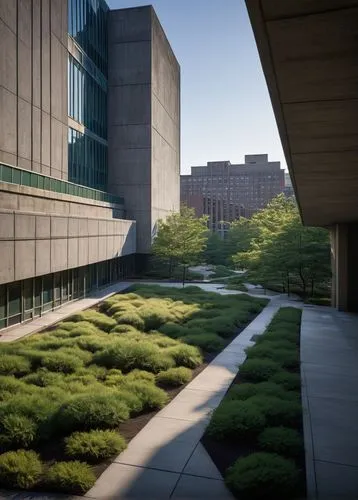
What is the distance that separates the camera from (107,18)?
43.2 meters

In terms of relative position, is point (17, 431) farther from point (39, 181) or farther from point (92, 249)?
point (92, 249)

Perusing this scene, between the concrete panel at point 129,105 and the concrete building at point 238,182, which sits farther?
the concrete building at point 238,182

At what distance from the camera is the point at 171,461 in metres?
7.48

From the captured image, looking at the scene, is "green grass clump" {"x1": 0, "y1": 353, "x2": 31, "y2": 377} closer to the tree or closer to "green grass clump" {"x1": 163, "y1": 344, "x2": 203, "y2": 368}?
"green grass clump" {"x1": 163, "y1": 344, "x2": 203, "y2": 368}

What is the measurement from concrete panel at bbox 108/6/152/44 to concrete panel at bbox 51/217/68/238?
28072 millimetres

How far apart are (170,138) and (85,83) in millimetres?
17264

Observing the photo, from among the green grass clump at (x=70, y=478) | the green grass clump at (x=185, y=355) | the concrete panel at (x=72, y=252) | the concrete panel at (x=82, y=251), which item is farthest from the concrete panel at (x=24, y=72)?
the green grass clump at (x=70, y=478)

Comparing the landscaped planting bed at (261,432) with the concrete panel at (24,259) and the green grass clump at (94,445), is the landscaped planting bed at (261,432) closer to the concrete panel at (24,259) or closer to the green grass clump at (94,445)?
the green grass clump at (94,445)

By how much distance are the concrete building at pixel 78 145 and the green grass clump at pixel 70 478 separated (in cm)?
1186

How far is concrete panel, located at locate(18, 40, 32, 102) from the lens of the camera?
23719 mm

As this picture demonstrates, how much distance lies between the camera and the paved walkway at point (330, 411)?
6828mm

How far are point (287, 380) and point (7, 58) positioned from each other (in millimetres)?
21873

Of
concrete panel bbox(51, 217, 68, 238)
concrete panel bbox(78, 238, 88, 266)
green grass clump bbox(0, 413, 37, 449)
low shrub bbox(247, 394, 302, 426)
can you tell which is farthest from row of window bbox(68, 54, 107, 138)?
low shrub bbox(247, 394, 302, 426)

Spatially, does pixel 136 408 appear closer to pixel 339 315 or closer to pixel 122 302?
pixel 122 302
